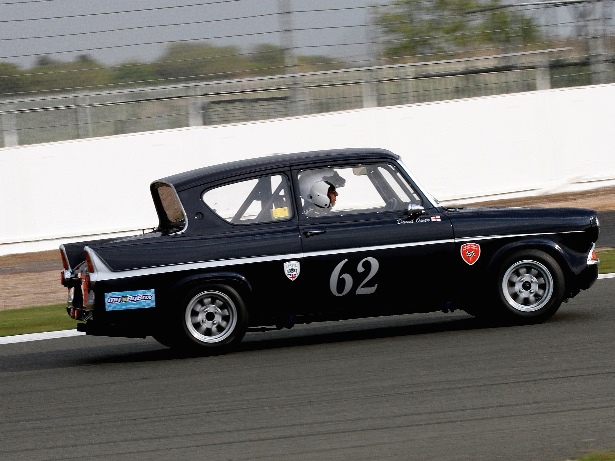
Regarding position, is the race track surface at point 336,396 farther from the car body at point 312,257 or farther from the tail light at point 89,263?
the tail light at point 89,263

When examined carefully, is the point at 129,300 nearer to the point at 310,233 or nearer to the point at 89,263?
the point at 89,263

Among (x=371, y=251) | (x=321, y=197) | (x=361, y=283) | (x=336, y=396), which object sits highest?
(x=321, y=197)

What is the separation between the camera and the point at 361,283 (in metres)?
9.26

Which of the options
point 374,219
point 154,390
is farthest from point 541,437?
point 374,219

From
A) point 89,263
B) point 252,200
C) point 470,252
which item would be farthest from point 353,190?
point 89,263

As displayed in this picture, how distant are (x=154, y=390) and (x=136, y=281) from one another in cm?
123

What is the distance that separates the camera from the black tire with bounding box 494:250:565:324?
9.44 m

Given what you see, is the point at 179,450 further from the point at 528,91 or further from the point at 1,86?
the point at 528,91

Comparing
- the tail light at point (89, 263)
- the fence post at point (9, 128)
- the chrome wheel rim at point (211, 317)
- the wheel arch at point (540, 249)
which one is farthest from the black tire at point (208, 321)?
the fence post at point (9, 128)

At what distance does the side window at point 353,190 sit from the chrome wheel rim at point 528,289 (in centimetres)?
96

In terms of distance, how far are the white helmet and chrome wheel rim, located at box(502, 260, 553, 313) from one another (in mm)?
1536

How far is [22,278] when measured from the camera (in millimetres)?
17375

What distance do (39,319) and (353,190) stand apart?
4.55m

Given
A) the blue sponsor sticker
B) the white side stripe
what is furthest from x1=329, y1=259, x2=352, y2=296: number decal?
the blue sponsor sticker
